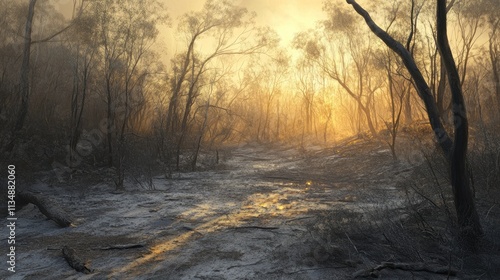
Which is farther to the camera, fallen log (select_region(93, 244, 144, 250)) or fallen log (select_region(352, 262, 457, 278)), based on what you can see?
fallen log (select_region(93, 244, 144, 250))

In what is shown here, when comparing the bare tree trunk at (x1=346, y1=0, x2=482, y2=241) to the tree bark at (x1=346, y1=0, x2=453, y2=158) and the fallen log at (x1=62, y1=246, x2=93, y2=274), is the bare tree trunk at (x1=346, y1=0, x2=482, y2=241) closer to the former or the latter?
the tree bark at (x1=346, y1=0, x2=453, y2=158)

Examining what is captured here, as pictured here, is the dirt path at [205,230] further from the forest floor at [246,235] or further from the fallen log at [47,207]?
the fallen log at [47,207]

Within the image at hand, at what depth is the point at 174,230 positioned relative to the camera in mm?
5629

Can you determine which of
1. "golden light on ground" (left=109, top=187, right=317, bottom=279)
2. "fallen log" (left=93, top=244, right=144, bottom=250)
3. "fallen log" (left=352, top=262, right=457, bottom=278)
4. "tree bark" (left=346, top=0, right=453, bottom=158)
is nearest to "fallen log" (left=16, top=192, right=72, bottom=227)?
"fallen log" (left=93, top=244, right=144, bottom=250)

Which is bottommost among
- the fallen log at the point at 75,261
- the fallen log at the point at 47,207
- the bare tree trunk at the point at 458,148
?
the fallen log at the point at 75,261

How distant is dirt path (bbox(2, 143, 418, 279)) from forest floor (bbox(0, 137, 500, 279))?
0.02 m

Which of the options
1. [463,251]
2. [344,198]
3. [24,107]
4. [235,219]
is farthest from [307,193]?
[24,107]

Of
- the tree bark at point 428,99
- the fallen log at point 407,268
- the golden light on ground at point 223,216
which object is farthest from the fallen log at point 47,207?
the tree bark at point 428,99

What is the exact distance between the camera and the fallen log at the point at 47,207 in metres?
5.84

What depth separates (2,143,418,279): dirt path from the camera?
397 cm

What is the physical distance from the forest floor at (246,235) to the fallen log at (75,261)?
7cm

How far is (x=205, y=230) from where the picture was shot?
5586 mm

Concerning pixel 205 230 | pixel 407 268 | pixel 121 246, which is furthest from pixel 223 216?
pixel 407 268

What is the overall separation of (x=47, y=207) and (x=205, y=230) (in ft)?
10.7
